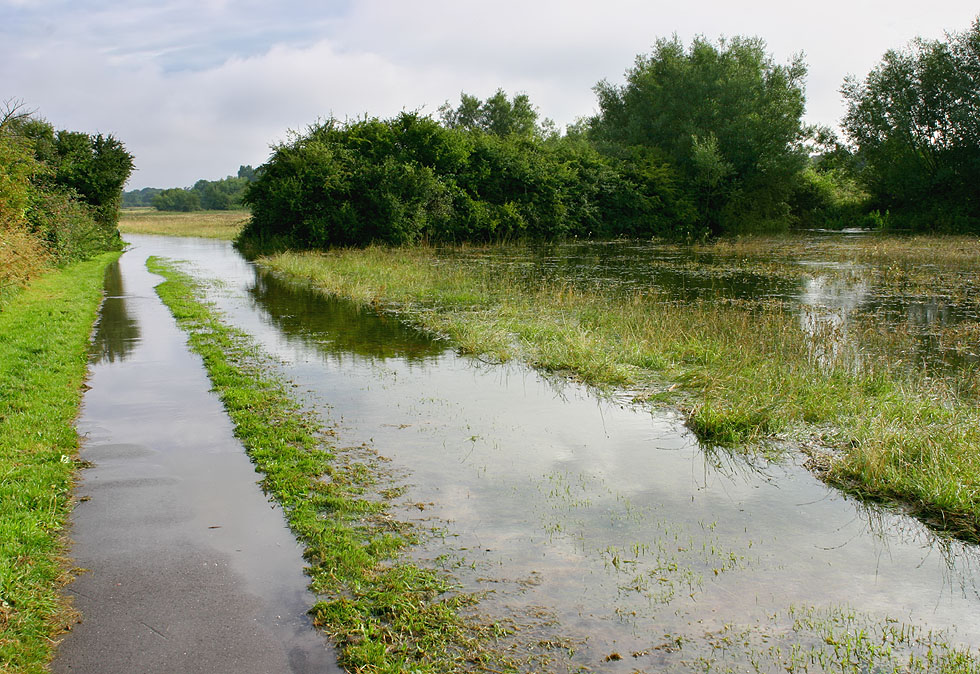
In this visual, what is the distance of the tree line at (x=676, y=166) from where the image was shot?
31.0 meters

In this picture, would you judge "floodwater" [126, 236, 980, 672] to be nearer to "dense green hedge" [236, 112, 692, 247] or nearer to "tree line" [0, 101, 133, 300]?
"tree line" [0, 101, 133, 300]

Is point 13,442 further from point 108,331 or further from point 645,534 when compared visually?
point 108,331

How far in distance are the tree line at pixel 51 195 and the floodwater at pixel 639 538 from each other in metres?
11.4

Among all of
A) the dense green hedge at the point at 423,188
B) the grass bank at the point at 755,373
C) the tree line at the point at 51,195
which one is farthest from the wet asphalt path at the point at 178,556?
the dense green hedge at the point at 423,188

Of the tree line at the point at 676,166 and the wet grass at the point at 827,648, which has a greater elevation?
the tree line at the point at 676,166

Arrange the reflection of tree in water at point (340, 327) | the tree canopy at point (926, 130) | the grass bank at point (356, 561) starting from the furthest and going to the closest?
1. the tree canopy at point (926, 130)
2. the reflection of tree in water at point (340, 327)
3. the grass bank at point (356, 561)

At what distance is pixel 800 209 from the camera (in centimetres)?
5066

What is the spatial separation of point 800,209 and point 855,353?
45.4 meters

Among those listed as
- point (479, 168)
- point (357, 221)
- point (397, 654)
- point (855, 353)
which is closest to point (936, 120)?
point (479, 168)

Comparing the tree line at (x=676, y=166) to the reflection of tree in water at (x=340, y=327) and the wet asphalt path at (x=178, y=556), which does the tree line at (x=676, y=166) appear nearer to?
the reflection of tree in water at (x=340, y=327)

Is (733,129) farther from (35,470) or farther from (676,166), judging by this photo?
(35,470)

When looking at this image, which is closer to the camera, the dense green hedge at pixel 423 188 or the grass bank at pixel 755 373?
the grass bank at pixel 755 373

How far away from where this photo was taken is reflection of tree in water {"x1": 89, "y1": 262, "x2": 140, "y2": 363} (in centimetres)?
1110

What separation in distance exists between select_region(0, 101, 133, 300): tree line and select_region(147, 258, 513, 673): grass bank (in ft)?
34.6
